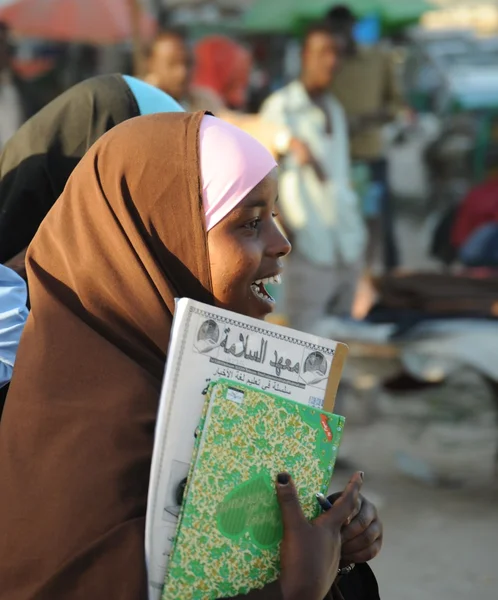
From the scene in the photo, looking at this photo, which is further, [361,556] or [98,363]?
[361,556]

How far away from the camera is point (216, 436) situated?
5.61 feet

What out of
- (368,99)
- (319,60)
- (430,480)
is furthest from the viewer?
(368,99)

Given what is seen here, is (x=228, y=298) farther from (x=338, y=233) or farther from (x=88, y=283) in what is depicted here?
(x=338, y=233)

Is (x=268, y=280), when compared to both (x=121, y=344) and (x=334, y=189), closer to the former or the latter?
(x=121, y=344)

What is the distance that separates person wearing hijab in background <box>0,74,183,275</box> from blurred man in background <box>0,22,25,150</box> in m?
3.86

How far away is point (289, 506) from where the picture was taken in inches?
67.7

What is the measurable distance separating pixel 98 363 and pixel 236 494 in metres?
0.29

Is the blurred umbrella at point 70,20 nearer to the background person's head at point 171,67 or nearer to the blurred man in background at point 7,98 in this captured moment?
the blurred man in background at point 7,98

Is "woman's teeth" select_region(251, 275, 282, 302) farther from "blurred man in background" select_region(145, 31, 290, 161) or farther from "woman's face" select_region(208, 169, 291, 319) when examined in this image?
"blurred man in background" select_region(145, 31, 290, 161)

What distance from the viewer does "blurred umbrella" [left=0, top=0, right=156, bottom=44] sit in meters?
11.0

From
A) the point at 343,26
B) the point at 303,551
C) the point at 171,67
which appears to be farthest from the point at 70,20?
the point at 303,551

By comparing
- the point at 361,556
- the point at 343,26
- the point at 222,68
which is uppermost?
the point at 361,556

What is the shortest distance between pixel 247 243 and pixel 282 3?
10.4m

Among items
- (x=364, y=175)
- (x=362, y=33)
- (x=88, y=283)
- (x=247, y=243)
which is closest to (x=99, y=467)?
(x=88, y=283)
